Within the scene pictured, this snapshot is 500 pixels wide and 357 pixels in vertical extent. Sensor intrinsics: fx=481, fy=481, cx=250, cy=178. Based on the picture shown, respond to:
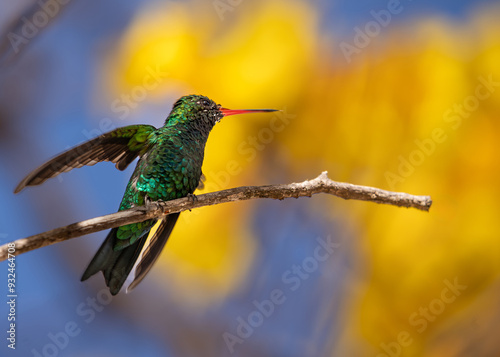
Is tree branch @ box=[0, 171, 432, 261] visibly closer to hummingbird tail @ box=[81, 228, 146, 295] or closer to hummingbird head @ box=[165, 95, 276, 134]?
hummingbird tail @ box=[81, 228, 146, 295]

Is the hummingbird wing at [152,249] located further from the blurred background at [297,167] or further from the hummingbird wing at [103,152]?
the blurred background at [297,167]

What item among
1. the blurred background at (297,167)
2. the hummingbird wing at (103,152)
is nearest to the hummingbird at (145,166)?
the hummingbird wing at (103,152)

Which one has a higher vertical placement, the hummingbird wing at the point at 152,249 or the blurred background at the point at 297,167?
the blurred background at the point at 297,167

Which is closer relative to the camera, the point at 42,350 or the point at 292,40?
the point at 42,350

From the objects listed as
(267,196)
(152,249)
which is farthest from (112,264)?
(267,196)

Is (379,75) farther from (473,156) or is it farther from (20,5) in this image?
(20,5)

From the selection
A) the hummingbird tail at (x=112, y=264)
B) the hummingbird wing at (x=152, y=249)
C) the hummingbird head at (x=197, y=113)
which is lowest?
the hummingbird tail at (x=112, y=264)

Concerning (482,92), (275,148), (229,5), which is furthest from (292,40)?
(482,92)
